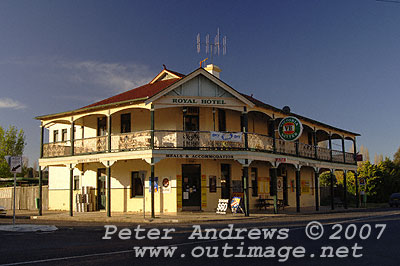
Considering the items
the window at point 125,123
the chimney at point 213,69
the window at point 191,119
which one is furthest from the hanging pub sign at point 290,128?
the window at point 125,123

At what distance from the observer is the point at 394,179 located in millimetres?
40375

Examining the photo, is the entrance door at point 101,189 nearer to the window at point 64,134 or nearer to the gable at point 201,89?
the window at point 64,134

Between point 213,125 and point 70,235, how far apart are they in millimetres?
12770

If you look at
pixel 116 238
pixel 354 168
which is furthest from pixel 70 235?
Answer: pixel 354 168

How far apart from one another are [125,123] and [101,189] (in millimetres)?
4632

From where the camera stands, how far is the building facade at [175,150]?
70.2ft

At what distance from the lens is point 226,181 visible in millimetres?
24500

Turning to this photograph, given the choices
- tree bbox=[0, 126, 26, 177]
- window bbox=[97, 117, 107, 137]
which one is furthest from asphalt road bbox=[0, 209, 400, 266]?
tree bbox=[0, 126, 26, 177]

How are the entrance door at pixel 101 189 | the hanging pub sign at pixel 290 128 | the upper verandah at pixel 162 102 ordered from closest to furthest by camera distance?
the upper verandah at pixel 162 102 < the hanging pub sign at pixel 290 128 < the entrance door at pixel 101 189

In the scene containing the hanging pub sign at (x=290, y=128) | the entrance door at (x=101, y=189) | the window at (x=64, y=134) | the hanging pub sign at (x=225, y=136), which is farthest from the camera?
the window at (x=64, y=134)

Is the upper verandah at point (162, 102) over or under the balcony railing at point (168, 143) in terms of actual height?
over

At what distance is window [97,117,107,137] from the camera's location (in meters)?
26.0

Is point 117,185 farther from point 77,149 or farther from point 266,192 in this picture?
point 266,192

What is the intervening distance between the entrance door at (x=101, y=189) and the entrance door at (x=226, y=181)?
298 inches
